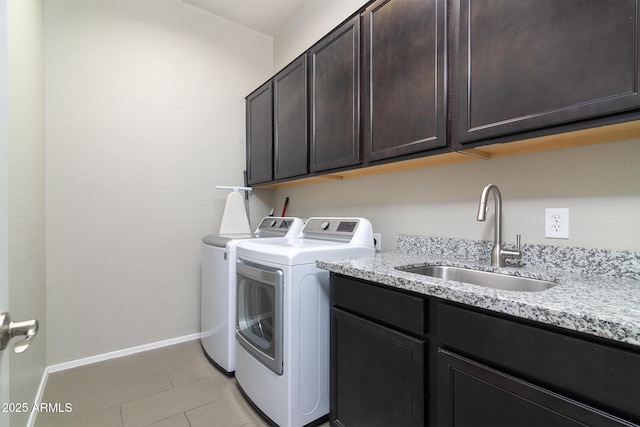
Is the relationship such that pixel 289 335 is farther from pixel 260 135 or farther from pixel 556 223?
pixel 260 135

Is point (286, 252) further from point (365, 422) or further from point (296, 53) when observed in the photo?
point (296, 53)

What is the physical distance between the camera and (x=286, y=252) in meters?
1.45

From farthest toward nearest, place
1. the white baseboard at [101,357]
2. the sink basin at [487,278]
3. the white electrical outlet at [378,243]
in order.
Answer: the white electrical outlet at [378,243]
the white baseboard at [101,357]
the sink basin at [487,278]

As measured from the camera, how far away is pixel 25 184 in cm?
141

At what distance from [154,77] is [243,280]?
6.30 ft

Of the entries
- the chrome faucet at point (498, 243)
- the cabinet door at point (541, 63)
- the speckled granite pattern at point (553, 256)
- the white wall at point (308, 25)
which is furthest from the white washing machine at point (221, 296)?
the white wall at point (308, 25)

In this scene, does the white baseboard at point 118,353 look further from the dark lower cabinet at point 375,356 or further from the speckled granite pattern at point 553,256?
the speckled granite pattern at point 553,256

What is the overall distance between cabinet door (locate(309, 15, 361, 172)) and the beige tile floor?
60.5 inches

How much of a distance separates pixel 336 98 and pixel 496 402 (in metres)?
1.61

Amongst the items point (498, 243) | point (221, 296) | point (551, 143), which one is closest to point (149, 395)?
point (221, 296)

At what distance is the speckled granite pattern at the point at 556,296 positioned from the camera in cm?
61

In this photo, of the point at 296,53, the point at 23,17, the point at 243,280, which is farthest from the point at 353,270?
the point at 296,53

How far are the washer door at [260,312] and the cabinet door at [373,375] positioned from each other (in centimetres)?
29

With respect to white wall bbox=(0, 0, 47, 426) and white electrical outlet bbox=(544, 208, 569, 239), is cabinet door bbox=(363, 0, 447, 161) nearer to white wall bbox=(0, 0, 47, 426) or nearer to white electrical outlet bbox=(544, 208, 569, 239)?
white electrical outlet bbox=(544, 208, 569, 239)
